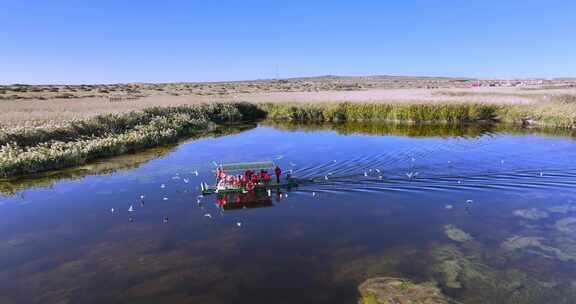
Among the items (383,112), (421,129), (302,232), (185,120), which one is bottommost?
(302,232)

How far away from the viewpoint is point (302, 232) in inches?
728

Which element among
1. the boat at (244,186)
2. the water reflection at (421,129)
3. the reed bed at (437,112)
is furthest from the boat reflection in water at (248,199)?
the reed bed at (437,112)

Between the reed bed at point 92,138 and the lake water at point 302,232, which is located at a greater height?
the reed bed at point 92,138

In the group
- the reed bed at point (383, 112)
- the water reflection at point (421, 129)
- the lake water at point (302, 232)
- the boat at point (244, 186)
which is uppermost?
the reed bed at point (383, 112)

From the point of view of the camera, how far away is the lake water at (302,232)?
1392cm

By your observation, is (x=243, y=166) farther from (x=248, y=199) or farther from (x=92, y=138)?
(x=92, y=138)

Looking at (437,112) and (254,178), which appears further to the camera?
(437,112)

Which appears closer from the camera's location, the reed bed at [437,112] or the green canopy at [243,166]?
the green canopy at [243,166]

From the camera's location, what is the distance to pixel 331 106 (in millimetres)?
63375

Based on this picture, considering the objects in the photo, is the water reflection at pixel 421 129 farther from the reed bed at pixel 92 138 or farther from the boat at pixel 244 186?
the boat at pixel 244 186

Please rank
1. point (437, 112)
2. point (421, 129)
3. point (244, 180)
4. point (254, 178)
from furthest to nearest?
point (437, 112), point (421, 129), point (254, 178), point (244, 180)

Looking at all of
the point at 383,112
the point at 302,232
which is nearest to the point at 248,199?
the point at 302,232

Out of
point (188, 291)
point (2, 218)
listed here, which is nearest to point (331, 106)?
point (2, 218)

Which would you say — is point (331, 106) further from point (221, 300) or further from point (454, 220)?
point (221, 300)
